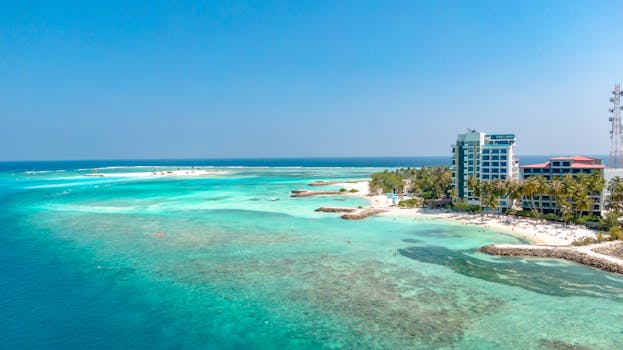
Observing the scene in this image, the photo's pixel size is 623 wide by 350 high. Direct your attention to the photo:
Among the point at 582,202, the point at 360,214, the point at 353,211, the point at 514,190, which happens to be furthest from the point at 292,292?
the point at 582,202

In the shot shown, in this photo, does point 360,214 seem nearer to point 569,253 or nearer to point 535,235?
point 535,235

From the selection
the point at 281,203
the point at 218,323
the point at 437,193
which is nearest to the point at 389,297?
the point at 218,323

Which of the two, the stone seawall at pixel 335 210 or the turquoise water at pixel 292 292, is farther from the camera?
the stone seawall at pixel 335 210

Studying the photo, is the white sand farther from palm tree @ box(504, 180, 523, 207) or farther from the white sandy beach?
palm tree @ box(504, 180, 523, 207)

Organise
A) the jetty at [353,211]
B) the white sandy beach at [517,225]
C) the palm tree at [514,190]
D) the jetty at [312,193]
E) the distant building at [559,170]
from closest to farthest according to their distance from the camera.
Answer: the white sandy beach at [517,225] < the palm tree at [514,190] < the distant building at [559,170] < the jetty at [353,211] < the jetty at [312,193]

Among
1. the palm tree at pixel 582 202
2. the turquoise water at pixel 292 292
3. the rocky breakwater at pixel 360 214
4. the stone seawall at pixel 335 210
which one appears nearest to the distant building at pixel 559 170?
the palm tree at pixel 582 202

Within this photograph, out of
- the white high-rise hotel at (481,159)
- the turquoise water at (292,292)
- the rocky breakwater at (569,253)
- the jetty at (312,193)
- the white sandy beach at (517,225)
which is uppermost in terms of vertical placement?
the white high-rise hotel at (481,159)

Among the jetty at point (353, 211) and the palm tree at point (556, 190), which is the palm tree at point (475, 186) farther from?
the jetty at point (353, 211)
